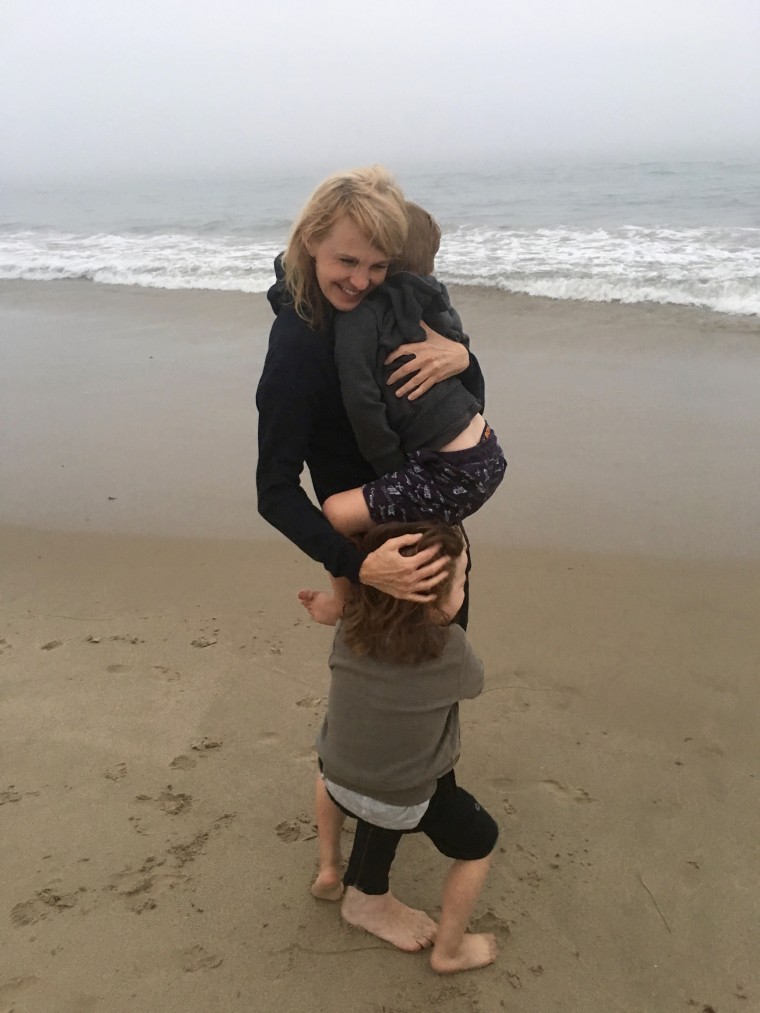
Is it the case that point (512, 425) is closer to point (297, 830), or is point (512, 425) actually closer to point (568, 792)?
point (568, 792)

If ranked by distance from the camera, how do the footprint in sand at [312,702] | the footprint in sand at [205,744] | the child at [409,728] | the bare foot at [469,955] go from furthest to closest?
the footprint in sand at [312,702] < the footprint in sand at [205,744] < the bare foot at [469,955] < the child at [409,728]

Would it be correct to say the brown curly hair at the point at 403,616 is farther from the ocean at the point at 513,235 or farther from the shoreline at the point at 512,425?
the ocean at the point at 513,235

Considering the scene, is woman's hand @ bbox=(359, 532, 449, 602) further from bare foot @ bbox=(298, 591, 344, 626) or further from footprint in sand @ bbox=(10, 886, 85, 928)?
footprint in sand @ bbox=(10, 886, 85, 928)

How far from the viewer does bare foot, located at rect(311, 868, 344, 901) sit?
2178 mm

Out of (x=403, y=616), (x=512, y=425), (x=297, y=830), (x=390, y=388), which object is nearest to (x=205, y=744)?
(x=297, y=830)

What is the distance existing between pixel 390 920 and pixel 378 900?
0.19ft

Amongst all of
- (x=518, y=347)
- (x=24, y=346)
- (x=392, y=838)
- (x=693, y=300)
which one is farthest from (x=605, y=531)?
(x=24, y=346)

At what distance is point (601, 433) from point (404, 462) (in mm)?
3848

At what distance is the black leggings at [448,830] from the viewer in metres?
1.89

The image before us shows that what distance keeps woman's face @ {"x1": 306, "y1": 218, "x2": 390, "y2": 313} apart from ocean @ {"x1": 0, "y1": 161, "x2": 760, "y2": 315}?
4700mm

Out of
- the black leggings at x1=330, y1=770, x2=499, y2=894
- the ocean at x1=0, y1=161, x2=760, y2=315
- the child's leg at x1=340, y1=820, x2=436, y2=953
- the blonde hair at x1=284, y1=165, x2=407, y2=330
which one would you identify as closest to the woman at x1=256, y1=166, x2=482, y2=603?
the blonde hair at x1=284, y1=165, x2=407, y2=330

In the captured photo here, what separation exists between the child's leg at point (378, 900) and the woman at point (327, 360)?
0.71 meters

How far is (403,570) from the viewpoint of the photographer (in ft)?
5.48

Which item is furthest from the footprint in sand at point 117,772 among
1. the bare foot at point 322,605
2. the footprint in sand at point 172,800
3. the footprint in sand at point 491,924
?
the footprint in sand at point 491,924
